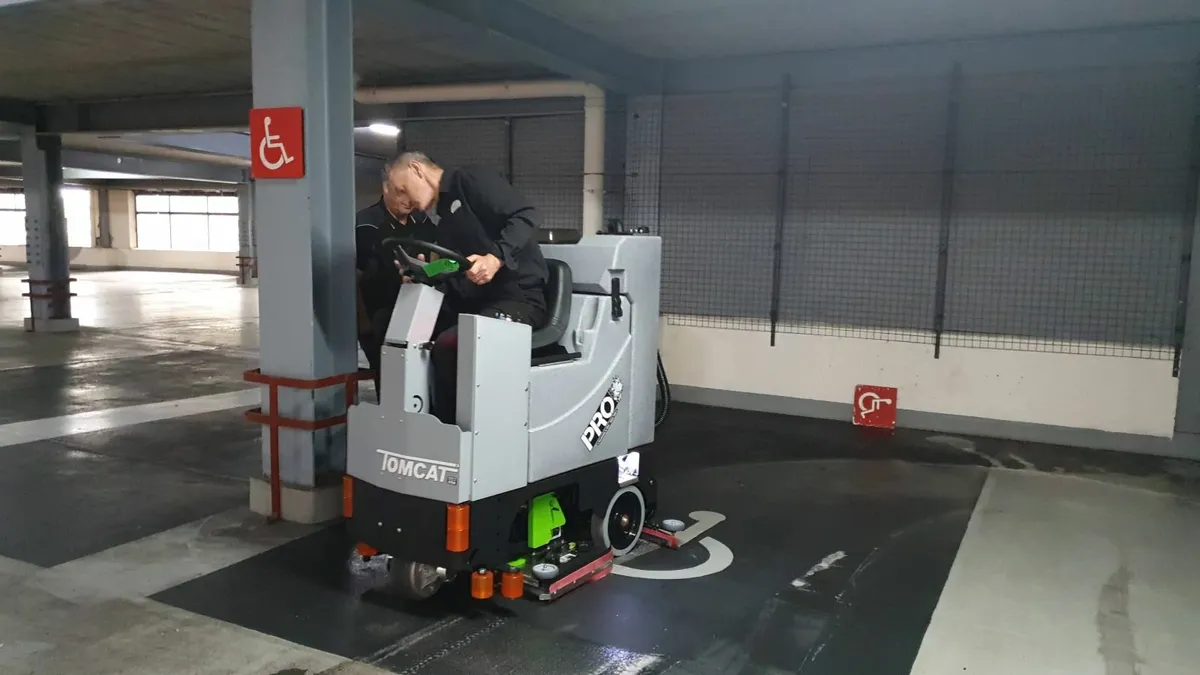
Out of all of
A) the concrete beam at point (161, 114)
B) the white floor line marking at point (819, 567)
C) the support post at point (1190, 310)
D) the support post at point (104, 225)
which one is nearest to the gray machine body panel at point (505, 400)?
the white floor line marking at point (819, 567)

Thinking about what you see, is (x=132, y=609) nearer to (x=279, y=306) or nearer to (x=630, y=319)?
(x=279, y=306)

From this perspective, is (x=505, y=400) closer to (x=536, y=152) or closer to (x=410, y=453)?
(x=410, y=453)

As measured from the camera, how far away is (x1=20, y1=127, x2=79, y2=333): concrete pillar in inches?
441

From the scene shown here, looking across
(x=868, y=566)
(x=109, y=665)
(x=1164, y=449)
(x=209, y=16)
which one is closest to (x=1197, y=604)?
(x=868, y=566)

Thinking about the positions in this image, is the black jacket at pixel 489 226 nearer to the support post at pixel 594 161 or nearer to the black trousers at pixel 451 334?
the black trousers at pixel 451 334

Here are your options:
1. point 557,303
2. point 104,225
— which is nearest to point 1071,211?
point 557,303

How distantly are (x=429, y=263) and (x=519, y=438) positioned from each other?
71 cm

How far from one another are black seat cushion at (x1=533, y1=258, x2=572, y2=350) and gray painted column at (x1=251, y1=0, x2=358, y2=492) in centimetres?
118

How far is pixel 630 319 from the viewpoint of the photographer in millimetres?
3750

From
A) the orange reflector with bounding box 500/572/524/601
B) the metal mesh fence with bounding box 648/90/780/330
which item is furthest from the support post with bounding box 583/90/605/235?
the orange reflector with bounding box 500/572/524/601

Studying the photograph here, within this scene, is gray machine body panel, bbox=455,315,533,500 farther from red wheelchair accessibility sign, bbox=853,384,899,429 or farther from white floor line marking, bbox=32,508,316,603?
red wheelchair accessibility sign, bbox=853,384,899,429

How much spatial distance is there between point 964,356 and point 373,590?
4.87m

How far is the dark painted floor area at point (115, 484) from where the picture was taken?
3.99 metres

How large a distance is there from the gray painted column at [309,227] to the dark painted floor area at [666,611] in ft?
2.15
